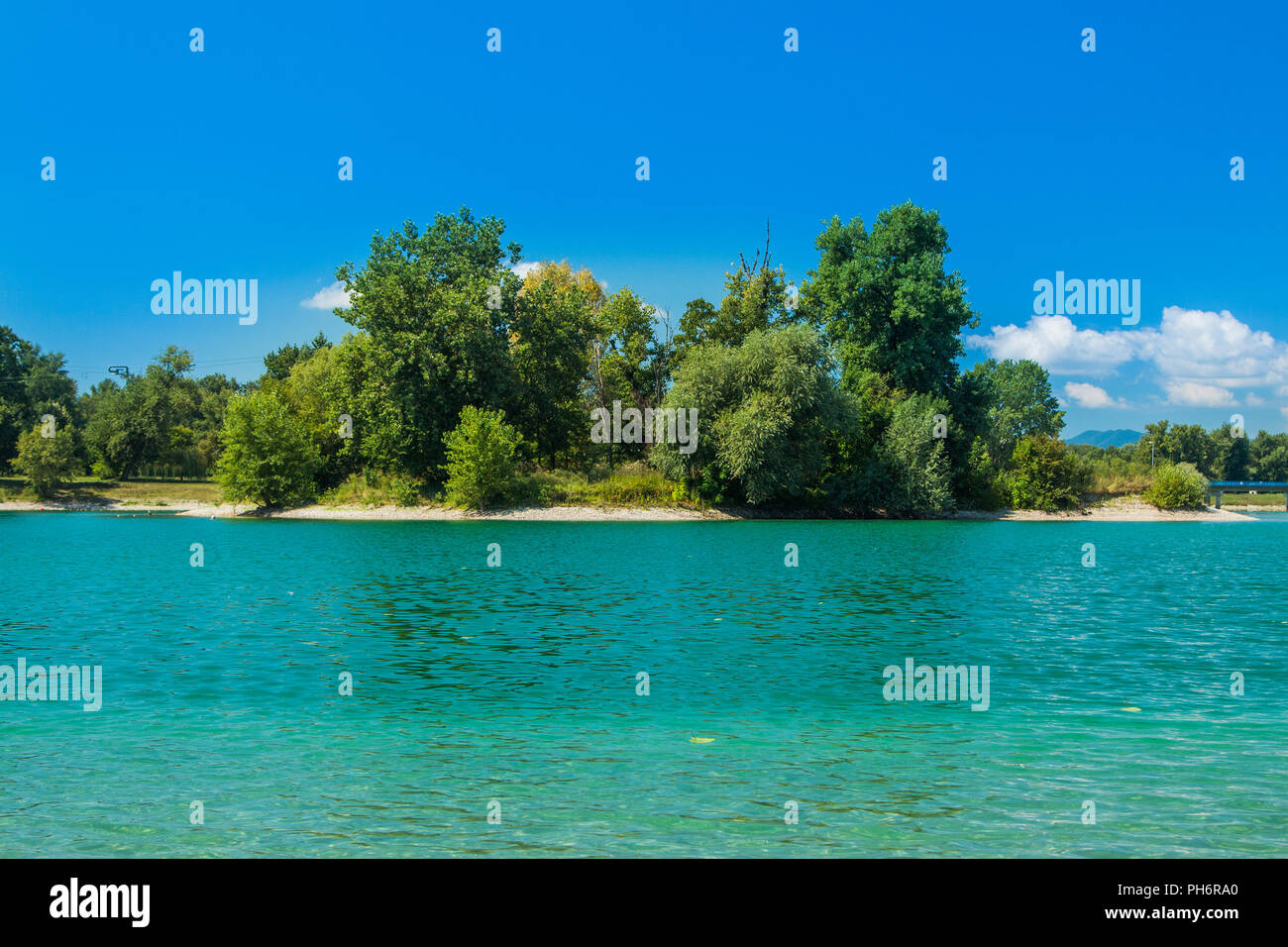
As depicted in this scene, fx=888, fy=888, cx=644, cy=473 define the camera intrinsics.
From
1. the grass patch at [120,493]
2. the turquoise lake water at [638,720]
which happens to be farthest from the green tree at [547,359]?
the turquoise lake water at [638,720]

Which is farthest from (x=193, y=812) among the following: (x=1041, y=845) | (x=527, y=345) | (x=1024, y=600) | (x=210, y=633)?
(x=527, y=345)

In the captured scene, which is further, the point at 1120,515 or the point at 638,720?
the point at 1120,515

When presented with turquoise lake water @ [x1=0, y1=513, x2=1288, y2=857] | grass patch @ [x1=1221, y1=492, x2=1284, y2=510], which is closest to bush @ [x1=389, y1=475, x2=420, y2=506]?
turquoise lake water @ [x1=0, y1=513, x2=1288, y2=857]

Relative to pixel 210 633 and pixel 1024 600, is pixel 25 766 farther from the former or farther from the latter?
pixel 1024 600

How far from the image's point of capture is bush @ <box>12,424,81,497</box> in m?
81.5

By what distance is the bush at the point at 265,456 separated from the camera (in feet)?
224

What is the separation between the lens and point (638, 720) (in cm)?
1223

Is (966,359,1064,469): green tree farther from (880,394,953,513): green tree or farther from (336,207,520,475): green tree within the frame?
(336,207,520,475): green tree

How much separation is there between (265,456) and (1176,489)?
7815 cm

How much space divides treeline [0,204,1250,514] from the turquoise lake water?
37824 millimetres

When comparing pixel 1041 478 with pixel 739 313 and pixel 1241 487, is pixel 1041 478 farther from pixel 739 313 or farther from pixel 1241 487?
pixel 1241 487

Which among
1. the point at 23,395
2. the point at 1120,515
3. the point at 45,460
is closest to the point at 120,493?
the point at 45,460

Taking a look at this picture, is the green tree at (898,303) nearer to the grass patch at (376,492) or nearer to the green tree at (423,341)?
the green tree at (423,341)
